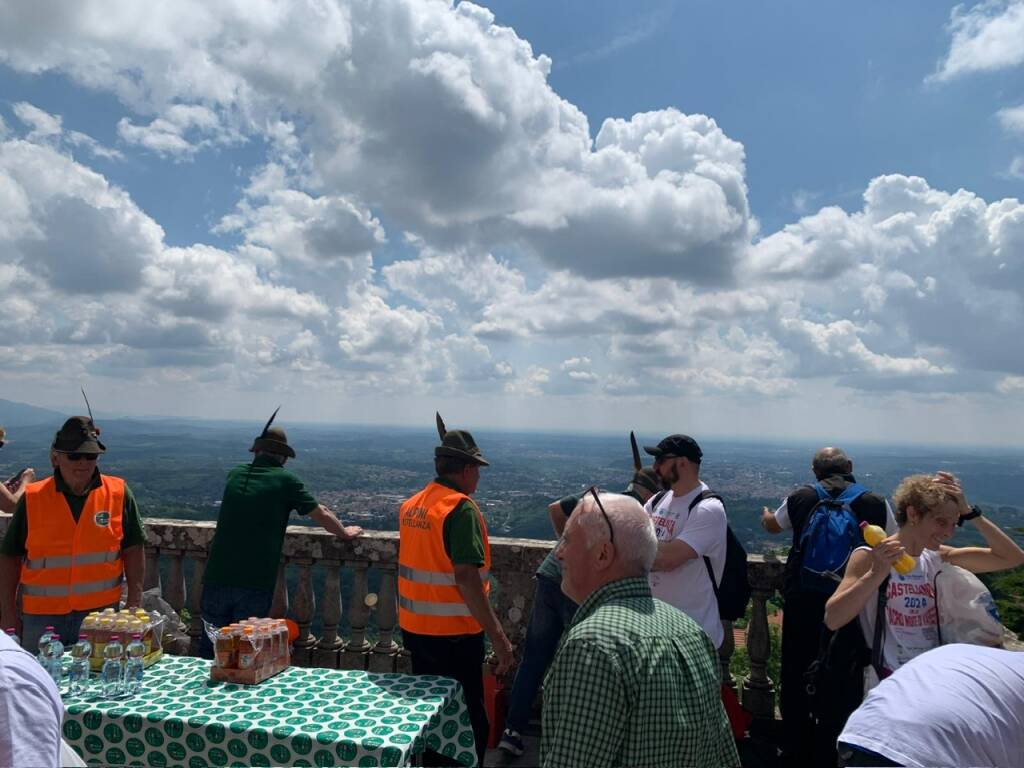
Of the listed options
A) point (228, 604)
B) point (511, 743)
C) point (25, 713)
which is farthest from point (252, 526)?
point (25, 713)

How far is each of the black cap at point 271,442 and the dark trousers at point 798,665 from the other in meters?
3.75

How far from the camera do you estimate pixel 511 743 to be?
14.8 ft

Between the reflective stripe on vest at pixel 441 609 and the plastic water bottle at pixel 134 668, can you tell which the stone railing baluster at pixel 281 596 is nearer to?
the reflective stripe on vest at pixel 441 609

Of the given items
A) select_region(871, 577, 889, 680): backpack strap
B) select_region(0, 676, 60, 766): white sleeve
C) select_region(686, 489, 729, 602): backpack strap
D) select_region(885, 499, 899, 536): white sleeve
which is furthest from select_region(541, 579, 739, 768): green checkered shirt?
select_region(885, 499, 899, 536): white sleeve

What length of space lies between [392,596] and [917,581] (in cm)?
381

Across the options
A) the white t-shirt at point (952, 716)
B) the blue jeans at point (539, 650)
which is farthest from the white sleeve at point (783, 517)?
the white t-shirt at point (952, 716)

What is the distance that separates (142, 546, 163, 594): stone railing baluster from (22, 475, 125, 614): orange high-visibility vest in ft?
4.53

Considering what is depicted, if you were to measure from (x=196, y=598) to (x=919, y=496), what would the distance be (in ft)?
18.7

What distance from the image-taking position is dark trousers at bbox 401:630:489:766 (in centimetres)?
407

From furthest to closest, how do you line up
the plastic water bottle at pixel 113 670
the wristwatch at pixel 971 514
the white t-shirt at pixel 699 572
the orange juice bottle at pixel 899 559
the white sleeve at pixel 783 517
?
the white sleeve at pixel 783 517 < the white t-shirt at pixel 699 572 < the wristwatch at pixel 971 514 < the orange juice bottle at pixel 899 559 < the plastic water bottle at pixel 113 670

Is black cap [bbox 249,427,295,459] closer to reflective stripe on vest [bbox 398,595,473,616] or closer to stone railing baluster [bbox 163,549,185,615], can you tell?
Answer: reflective stripe on vest [bbox 398,595,473,616]

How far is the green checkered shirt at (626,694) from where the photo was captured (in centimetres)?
188

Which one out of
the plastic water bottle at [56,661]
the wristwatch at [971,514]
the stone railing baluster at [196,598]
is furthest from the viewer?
the stone railing baluster at [196,598]

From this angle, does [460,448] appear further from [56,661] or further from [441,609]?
[56,661]
